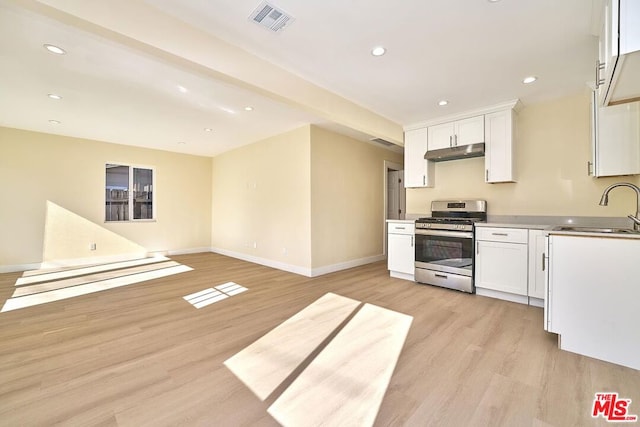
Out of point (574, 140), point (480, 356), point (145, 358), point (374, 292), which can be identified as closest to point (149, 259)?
point (145, 358)

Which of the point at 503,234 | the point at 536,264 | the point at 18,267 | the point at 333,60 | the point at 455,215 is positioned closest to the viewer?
the point at 333,60

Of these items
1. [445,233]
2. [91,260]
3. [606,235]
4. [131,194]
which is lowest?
[91,260]

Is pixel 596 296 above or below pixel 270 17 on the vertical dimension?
below

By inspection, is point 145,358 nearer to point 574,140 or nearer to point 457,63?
point 457,63

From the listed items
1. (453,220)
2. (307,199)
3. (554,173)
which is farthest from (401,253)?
(554,173)

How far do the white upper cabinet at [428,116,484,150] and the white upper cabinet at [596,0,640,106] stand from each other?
2.00m

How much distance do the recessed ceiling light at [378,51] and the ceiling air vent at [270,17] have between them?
837 millimetres

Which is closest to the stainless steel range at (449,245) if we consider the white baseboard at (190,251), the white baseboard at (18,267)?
the white baseboard at (190,251)

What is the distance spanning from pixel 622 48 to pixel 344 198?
389 cm

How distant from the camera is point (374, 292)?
3590 mm

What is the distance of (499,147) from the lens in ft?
11.8

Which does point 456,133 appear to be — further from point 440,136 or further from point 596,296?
point 596,296

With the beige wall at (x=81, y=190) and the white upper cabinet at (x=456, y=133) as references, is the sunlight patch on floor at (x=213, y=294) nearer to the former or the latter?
the beige wall at (x=81, y=190)

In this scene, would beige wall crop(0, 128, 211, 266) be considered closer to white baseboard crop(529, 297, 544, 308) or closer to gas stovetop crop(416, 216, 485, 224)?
gas stovetop crop(416, 216, 485, 224)
